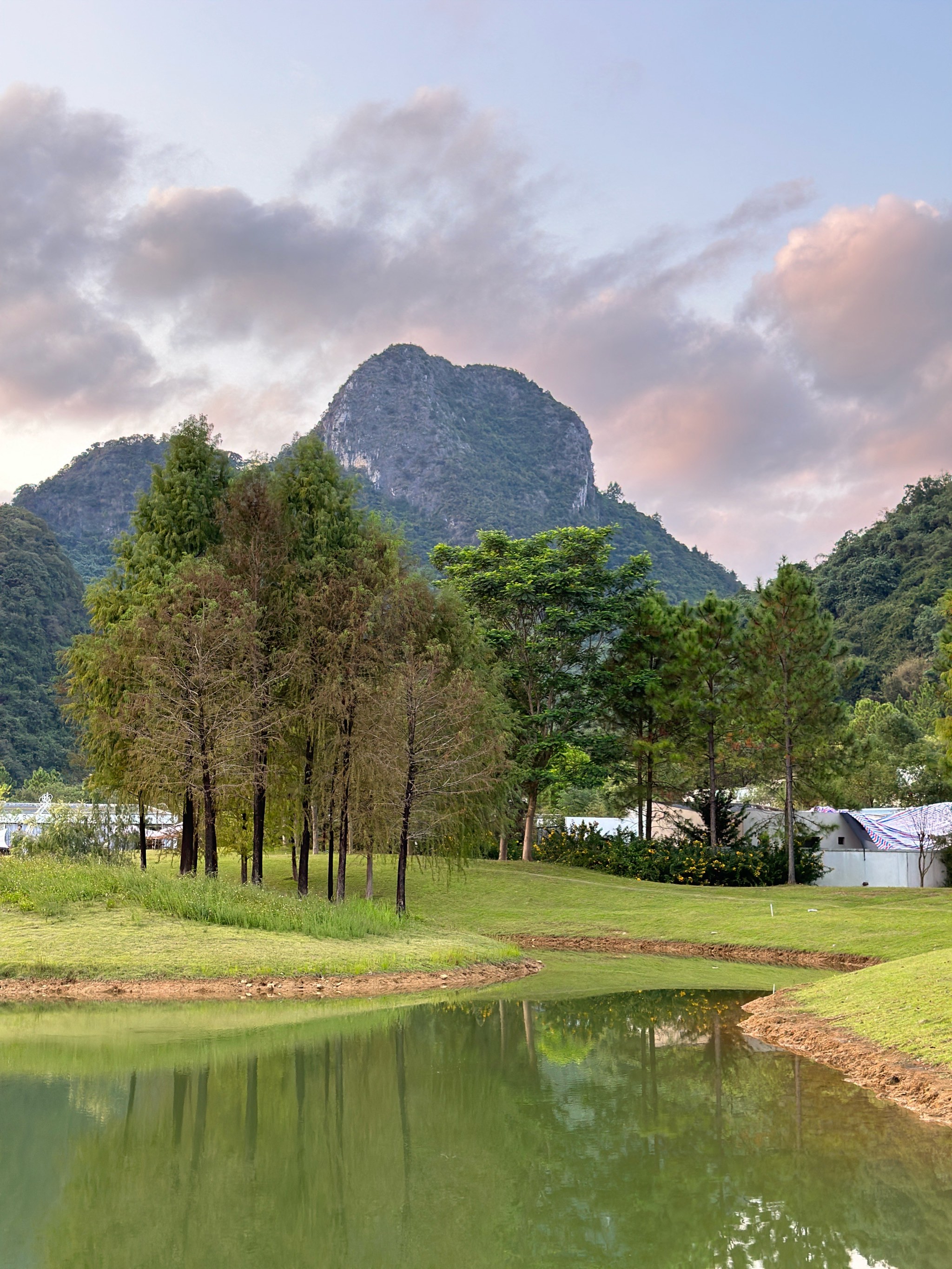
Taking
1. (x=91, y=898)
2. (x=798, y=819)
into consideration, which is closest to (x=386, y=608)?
(x=91, y=898)

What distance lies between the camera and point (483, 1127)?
31.8 feet

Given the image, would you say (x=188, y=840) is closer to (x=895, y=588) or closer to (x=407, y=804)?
(x=407, y=804)

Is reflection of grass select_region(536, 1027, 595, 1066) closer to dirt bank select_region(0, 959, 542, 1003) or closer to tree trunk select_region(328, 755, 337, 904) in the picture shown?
dirt bank select_region(0, 959, 542, 1003)

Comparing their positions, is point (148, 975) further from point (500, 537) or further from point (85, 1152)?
point (500, 537)

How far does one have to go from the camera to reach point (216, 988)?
57.4ft

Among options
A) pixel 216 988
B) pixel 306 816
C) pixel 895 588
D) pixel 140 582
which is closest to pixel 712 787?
pixel 306 816

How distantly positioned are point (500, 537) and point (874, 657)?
5668cm

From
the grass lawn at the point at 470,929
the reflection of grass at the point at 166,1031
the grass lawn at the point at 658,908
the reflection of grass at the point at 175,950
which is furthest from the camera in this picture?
the grass lawn at the point at 658,908

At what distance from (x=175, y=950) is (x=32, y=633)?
107m

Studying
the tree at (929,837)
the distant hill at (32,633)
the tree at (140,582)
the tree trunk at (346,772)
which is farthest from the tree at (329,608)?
the distant hill at (32,633)

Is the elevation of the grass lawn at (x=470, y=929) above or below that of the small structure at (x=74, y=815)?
below

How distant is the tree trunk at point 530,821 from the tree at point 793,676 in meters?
9.46

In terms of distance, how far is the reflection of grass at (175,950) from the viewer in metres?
18.1

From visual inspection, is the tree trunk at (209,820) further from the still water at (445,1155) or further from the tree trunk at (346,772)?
the still water at (445,1155)
